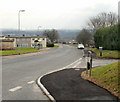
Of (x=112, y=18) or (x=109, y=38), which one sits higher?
(x=112, y=18)

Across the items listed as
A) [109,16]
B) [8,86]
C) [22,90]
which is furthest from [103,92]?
[109,16]

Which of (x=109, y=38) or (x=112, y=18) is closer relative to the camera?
(x=109, y=38)

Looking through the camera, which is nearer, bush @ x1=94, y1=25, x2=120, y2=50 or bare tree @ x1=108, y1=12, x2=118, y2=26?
bush @ x1=94, y1=25, x2=120, y2=50

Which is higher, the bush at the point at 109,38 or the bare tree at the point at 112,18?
the bare tree at the point at 112,18

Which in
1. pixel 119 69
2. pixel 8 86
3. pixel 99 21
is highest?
pixel 99 21

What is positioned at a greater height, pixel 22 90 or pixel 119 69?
pixel 119 69

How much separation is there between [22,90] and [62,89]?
1622 millimetres

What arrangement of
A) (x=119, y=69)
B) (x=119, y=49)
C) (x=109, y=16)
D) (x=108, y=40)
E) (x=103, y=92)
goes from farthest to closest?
1. (x=109, y=16)
2. (x=108, y=40)
3. (x=119, y=49)
4. (x=119, y=69)
5. (x=103, y=92)

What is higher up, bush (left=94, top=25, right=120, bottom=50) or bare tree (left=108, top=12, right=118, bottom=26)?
bare tree (left=108, top=12, right=118, bottom=26)

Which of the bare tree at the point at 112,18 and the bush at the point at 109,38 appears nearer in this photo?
the bush at the point at 109,38

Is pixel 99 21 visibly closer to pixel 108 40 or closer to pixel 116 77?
pixel 108 40

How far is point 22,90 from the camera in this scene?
836 cm

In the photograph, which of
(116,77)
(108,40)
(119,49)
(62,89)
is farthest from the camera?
(108,40)

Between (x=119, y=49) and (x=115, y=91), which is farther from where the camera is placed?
(x=119, y=49)
